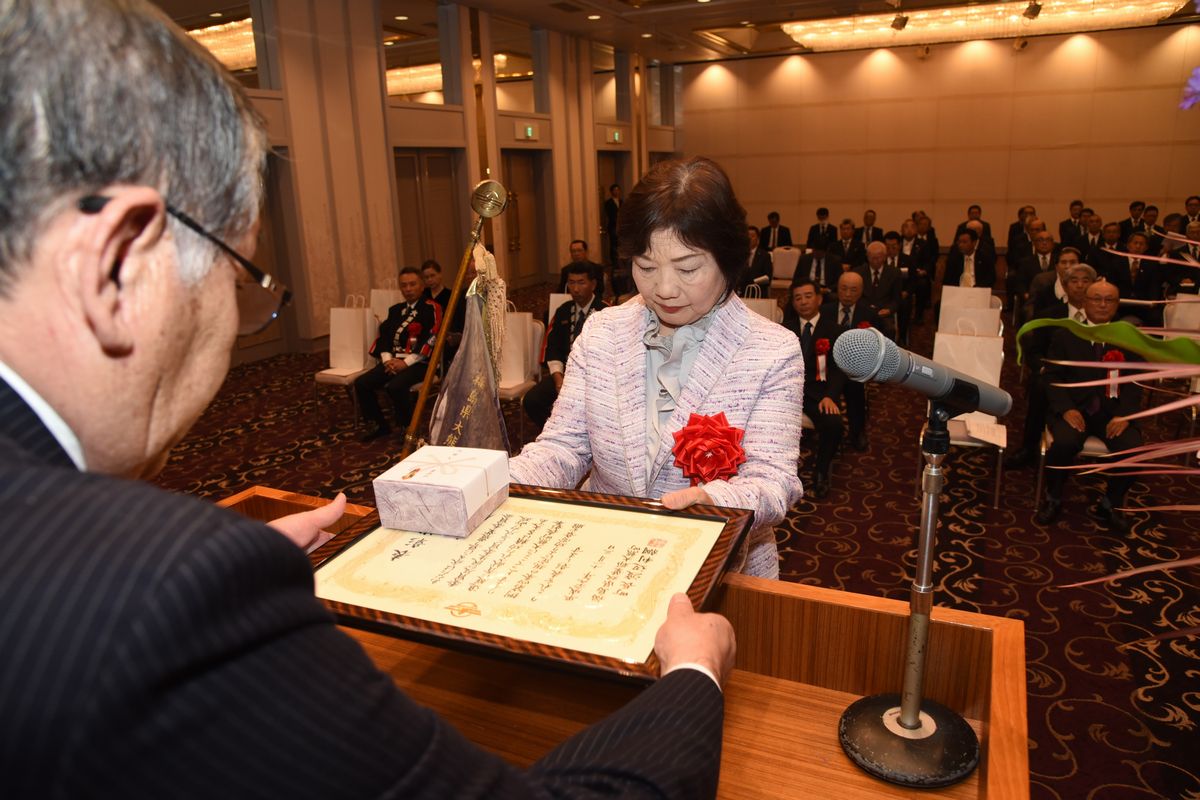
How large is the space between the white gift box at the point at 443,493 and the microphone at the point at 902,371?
1.95ft

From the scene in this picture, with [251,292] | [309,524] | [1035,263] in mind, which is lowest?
[1035,263]

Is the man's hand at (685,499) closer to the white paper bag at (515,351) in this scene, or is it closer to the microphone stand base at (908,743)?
the microphone stand base at (908,743)

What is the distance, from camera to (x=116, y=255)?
580 mm

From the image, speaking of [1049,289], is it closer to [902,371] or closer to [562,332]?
[562,332]

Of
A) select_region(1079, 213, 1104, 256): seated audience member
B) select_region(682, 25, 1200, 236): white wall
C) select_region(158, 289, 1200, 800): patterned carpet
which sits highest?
select_region(682, 25, 1200, 236): white wall

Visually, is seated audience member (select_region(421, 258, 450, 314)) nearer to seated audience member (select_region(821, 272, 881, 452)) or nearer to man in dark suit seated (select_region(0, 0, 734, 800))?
seated audience member (select_region(821, 272, 881, 452))

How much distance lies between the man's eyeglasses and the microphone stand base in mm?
985

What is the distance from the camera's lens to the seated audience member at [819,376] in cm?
514

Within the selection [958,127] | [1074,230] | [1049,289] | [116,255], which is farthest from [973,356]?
[958,127]

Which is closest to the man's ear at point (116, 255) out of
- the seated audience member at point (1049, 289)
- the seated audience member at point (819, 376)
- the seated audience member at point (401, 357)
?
the seated audience member at point (819, 376)

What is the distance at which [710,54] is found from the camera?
16.4 metres

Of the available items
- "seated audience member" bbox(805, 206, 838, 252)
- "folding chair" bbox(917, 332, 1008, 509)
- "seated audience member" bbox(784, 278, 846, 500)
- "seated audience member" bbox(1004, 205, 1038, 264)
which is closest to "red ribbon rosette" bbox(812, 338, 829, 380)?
"seated audience member" bbox(784, 278, 846, 500)

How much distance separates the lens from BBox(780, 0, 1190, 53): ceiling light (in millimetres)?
12898

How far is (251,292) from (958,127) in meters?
17.0
